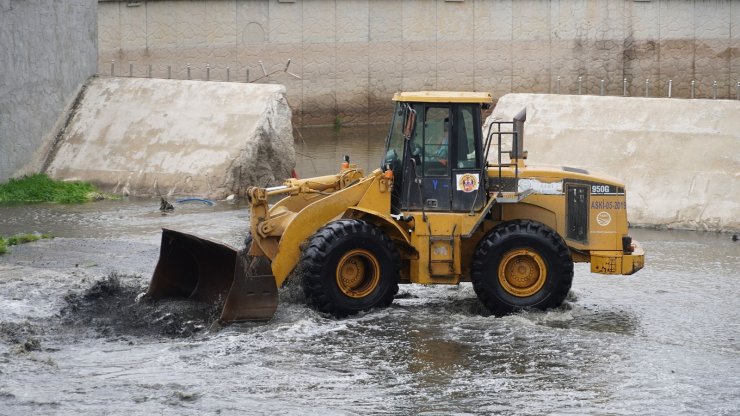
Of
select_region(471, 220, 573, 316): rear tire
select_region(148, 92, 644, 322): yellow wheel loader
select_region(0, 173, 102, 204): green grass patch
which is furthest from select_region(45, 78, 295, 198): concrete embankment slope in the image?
select_region(471, 220, 573, 316): rear tire

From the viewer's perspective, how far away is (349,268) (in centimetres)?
1286

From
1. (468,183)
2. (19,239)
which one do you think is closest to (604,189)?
(468,183)

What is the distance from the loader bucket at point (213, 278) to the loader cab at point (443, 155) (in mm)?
1902

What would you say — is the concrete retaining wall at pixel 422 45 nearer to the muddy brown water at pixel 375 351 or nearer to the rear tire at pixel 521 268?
the muddy brown water at pixel 375 351

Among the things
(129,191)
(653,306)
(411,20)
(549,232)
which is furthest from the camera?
(411,20)

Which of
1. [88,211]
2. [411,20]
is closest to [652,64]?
[411,20]

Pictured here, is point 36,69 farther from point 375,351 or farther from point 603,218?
point 375,351

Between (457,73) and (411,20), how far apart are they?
7.18 ft

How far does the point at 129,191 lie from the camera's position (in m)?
22.2

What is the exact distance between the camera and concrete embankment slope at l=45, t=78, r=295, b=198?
22.0 meters

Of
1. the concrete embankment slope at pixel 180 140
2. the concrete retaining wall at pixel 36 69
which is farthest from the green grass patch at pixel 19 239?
the concrete retaining wall at pixel 36 69

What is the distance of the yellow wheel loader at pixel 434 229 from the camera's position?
12781mm

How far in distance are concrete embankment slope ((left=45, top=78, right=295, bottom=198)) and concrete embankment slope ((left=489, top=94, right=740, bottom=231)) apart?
480 centimetres

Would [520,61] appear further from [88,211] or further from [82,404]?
[82,404]
